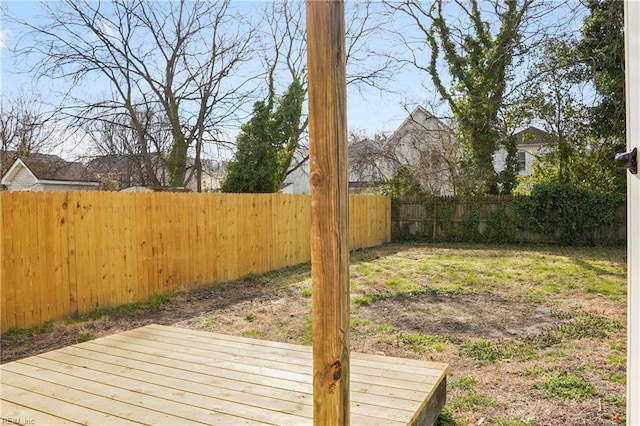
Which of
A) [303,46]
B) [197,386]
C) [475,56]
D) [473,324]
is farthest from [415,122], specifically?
[197,386]

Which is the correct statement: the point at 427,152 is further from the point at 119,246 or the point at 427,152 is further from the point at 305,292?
the point at 119,246

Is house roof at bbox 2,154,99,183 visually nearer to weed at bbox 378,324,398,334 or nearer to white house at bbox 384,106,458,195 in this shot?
white house at bbox 384,106,458,195

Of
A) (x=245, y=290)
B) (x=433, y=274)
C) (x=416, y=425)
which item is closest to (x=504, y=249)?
(x=433, y=274)

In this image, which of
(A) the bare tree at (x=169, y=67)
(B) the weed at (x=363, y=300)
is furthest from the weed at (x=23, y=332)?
(A) the bare tree at (x=169, y=67)

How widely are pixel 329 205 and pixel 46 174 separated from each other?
17292 mm

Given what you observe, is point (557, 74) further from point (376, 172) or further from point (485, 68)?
point (376, 172)

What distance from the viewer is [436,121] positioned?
14.6m

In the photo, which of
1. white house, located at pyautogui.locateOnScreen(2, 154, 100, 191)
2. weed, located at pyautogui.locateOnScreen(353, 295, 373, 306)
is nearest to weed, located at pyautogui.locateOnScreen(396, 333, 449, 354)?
weed, located at pyautogui.locateOnScreen(353, 295, 373, 306)

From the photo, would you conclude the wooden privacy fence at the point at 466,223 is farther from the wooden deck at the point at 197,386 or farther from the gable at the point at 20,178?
the gable at the point at 20,178

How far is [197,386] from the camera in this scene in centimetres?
232

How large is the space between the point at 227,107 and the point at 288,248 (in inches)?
248

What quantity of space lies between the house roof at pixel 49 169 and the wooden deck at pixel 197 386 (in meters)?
14.0

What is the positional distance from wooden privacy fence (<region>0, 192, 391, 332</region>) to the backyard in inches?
8.8

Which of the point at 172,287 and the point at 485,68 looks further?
the point at 485,68
